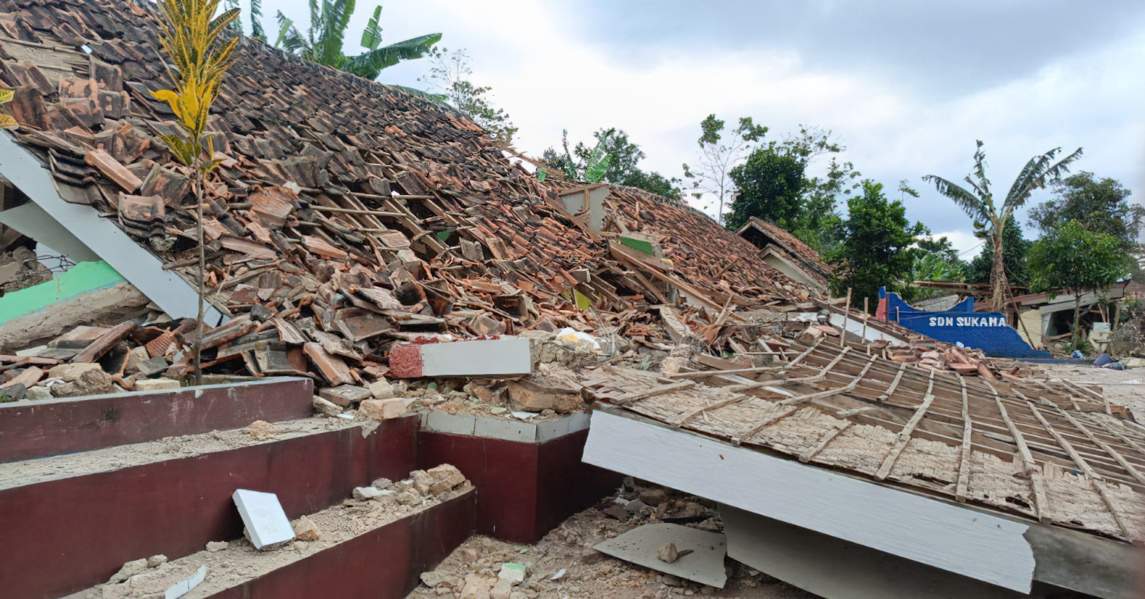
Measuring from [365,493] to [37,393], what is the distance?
180 cm

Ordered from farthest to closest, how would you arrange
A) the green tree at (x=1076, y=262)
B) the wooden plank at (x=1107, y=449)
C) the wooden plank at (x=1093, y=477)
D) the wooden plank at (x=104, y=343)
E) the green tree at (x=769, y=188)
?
the green tree at (x=769, y=188), the green tree at (x=1076, y=262), the wooden plank at (x=104, y=343), the wooden plank at (x=1107, y=449), the wooden plank at (x=1093, y=477)

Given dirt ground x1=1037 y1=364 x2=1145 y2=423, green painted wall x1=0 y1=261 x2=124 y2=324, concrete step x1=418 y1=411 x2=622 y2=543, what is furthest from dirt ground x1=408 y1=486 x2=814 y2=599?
dirt ground x1=1037 y1=364 x2=1145 y2=423

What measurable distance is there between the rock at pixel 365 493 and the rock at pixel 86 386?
4.74 feet

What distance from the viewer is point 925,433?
3.94 metres

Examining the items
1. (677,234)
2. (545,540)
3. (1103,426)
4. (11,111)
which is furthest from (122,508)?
(677,234)

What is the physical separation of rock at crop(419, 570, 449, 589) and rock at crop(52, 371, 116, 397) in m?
2.04

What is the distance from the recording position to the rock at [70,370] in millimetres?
3656

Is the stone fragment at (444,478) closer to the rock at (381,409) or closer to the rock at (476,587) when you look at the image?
the rock at (381,409)

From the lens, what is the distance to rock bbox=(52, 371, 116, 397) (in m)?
3.46

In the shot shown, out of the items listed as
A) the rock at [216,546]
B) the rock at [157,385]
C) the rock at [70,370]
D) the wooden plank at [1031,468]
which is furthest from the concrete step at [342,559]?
the wooden plank at [1031,468]

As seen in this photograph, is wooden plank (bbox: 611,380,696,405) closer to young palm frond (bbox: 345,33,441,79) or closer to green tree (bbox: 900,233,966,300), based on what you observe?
young palm frond (bbox: 345,33,441,79)

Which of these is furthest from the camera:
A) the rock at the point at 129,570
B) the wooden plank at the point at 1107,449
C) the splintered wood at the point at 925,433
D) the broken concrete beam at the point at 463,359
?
the broken concrete beam at the point at 463,359

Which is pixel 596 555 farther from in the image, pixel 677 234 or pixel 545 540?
pixel 677 234

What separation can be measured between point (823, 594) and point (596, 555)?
1.39m
